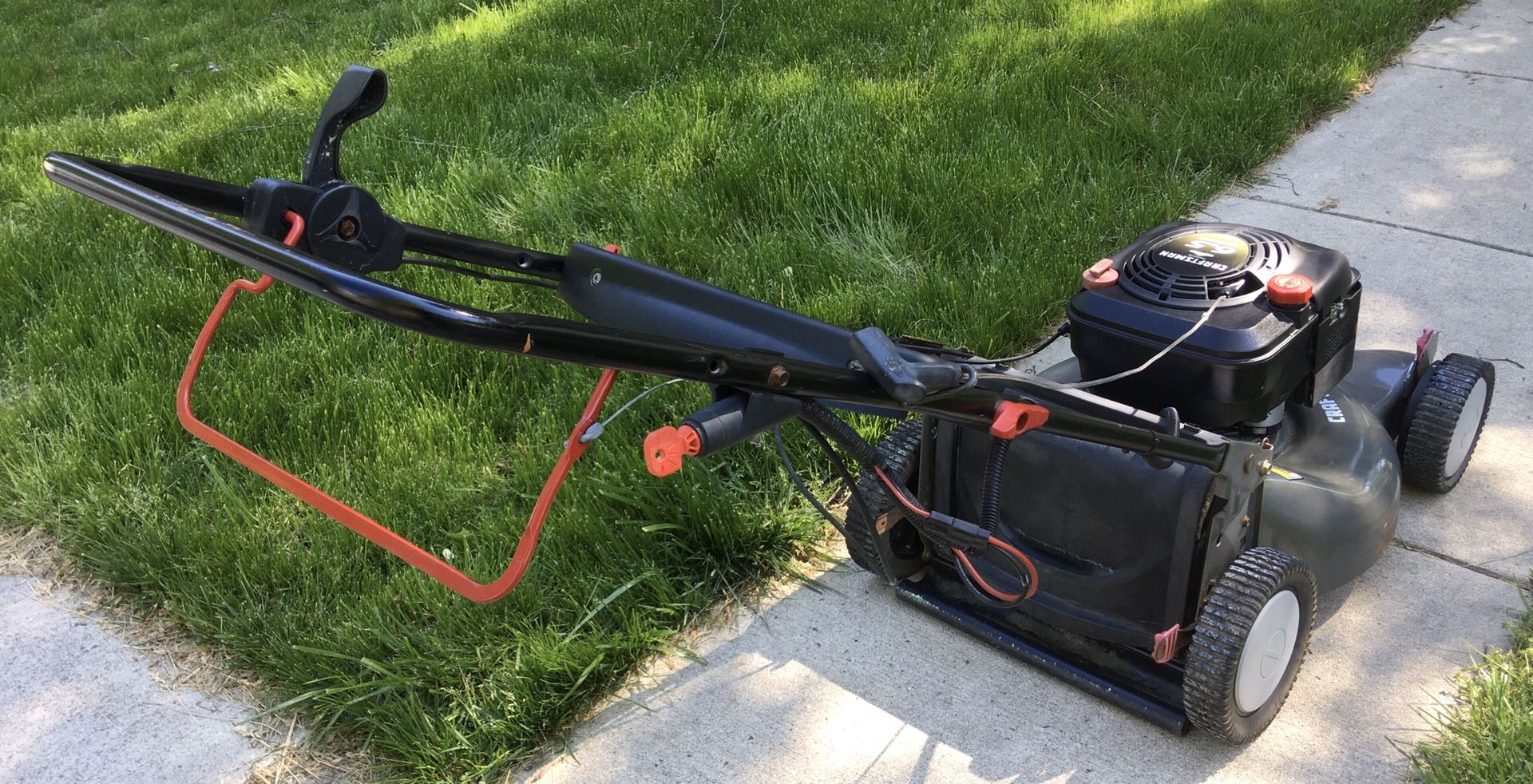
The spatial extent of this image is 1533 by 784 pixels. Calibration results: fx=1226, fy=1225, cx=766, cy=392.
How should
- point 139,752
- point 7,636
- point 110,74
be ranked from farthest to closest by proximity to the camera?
point 110,74 → point 7,636 → point 139,752

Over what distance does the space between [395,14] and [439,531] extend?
3.84 m

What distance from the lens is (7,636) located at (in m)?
2.27

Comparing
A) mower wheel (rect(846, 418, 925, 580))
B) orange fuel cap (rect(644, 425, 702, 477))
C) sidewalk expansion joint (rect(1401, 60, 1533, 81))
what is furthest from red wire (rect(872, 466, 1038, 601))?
sidewalk expansion joint (rect(1401, 60, 1533, 81))

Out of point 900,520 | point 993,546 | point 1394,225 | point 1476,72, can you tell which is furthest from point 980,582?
point 1476,72

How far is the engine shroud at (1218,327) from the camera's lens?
179cm

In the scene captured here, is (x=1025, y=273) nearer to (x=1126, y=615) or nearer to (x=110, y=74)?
(x=1126, y=615)

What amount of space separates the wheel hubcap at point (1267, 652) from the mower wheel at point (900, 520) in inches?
21.5

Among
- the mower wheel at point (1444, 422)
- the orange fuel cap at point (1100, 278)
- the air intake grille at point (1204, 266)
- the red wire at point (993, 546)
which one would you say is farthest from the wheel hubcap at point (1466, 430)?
the red wire at point (993, 546)

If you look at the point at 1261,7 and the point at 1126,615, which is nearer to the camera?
the point at 1126,615

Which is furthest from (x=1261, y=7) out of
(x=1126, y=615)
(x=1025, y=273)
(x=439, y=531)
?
(x=439, y=531)

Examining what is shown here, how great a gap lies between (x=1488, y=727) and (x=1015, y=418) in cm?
95

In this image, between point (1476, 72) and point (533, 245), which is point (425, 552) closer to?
point (533, 245)

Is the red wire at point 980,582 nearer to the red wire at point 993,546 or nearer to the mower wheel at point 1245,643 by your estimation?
the red wire at point 993,546

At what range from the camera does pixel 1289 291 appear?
5.87ft
